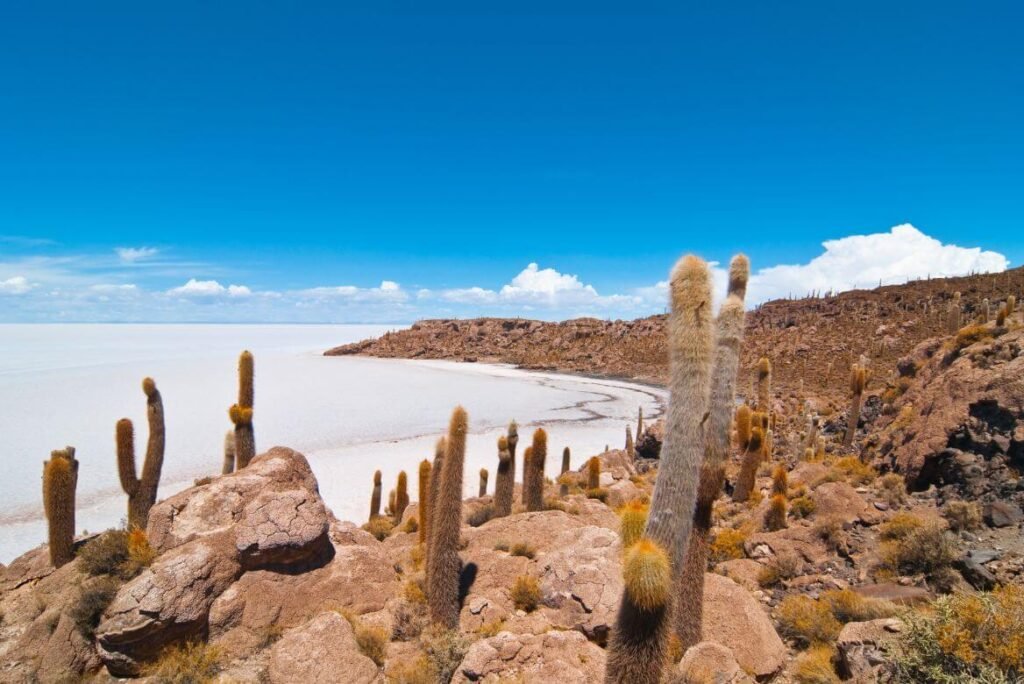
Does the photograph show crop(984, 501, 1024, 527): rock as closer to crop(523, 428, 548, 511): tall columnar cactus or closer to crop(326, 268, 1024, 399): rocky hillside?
crop(523, 428, 548, 511): tall columnar cactus

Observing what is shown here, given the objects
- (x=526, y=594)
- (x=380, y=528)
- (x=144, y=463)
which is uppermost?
(x=144, y=463)

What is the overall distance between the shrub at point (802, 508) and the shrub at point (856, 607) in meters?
4.43

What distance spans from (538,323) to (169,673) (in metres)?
99.5

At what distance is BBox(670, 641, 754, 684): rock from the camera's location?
520 centimetres

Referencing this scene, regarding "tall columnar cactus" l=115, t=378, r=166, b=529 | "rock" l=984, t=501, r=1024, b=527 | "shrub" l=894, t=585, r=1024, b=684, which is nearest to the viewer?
"shrub" l=894, t=585, r=1024, b=684

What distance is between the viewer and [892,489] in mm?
11000

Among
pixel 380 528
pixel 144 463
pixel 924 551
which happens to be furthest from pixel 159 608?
pixel 924 551

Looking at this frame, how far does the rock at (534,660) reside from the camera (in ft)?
19.2

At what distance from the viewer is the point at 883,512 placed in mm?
10445

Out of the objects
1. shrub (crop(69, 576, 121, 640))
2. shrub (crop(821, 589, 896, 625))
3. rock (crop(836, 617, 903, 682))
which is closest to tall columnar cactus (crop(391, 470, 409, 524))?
shrub (crop(69, 576, 121, 640))

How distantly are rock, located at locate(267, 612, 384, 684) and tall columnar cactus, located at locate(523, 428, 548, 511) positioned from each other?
6400mm

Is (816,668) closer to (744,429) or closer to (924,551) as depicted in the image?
(924,551)

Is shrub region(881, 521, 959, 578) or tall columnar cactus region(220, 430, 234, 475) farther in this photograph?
tall columnar cactus region(220, 430, 234, 475)

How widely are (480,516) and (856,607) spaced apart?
8.13 m
